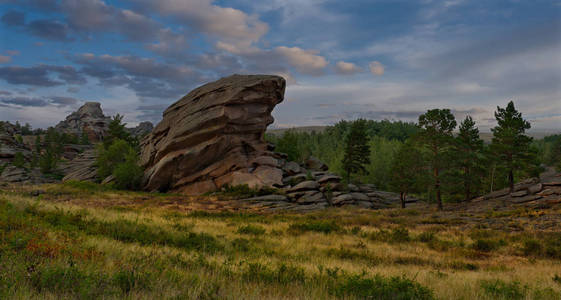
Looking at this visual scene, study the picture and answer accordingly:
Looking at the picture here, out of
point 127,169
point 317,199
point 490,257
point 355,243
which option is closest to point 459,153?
point 317,199

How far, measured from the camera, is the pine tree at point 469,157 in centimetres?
3984

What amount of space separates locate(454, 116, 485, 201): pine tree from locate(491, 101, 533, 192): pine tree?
2860mm

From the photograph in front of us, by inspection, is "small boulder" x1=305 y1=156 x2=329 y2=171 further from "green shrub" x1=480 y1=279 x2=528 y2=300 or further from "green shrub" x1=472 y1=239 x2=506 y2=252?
"green shrub" x1=480 y1=279 x2=528 y2=300

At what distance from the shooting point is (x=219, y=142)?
4581cm

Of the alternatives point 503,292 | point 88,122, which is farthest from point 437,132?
point 88,122

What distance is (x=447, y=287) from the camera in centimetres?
646

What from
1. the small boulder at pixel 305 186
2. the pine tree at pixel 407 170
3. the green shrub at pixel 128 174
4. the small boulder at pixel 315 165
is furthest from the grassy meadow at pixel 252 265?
the small boulder at pixel 315 165

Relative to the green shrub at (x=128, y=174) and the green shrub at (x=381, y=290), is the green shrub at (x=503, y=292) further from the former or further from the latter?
the green shrub at (x=128, y=174)

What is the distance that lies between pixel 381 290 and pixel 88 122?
553 ft

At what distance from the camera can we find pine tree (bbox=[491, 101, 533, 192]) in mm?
39125

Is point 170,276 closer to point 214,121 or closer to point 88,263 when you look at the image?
point 88,263

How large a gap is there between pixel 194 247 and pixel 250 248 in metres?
2.15

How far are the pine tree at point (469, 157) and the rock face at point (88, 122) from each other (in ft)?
478

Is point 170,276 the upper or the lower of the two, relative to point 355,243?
upper
